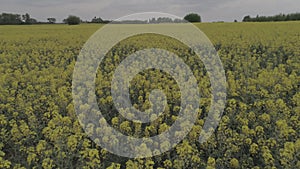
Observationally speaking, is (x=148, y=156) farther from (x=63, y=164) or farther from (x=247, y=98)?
(x=247, y=98)

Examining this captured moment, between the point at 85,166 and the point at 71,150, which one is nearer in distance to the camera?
the point at 85,166

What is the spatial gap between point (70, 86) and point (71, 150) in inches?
136

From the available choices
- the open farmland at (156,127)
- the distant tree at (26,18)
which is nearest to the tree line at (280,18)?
the distant tree at (26,18)

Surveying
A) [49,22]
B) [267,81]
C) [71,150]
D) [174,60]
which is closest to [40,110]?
[71,150]

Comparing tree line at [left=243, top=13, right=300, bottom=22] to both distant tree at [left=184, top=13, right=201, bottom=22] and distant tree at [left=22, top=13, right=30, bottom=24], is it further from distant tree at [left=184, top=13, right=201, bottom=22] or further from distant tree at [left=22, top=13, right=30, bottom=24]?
distant tree at [left=22, top=13, right=30, bottom=24]

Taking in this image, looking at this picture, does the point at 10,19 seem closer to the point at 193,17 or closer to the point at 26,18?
the point at 26,18

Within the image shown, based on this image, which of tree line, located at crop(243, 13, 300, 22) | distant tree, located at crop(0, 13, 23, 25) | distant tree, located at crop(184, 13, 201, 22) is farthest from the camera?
distant tree, located at crop(184, 13, 201, 22)

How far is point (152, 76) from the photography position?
839 centimetres

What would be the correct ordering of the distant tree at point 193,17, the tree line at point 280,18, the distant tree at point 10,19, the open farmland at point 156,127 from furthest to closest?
1. the distant tree at point 193,17
2. the distant tree at point 10,19
3. the tree line at point 280,18
4. the open farmland at point 156,127

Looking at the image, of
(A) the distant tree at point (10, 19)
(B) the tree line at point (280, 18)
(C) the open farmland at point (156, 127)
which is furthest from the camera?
(A) the distant tree at point (10, 19)

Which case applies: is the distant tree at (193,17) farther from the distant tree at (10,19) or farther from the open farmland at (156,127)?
the open farmland at (156,127)

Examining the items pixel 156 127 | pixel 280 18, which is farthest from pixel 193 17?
pixel 156 127

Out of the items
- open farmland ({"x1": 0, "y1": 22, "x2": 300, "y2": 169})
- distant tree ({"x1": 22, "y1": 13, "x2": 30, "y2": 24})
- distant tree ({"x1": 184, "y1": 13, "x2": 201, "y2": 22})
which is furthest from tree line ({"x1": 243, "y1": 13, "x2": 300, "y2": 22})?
open farmland ({"x1": 0, "y1": 22, "x2": 300, "y2": 169})

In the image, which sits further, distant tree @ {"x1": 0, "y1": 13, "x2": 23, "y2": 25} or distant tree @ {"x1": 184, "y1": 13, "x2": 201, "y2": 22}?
distant tree @ {"x1": 184, "y1": 13, "x2": 201, "y2": 22}
